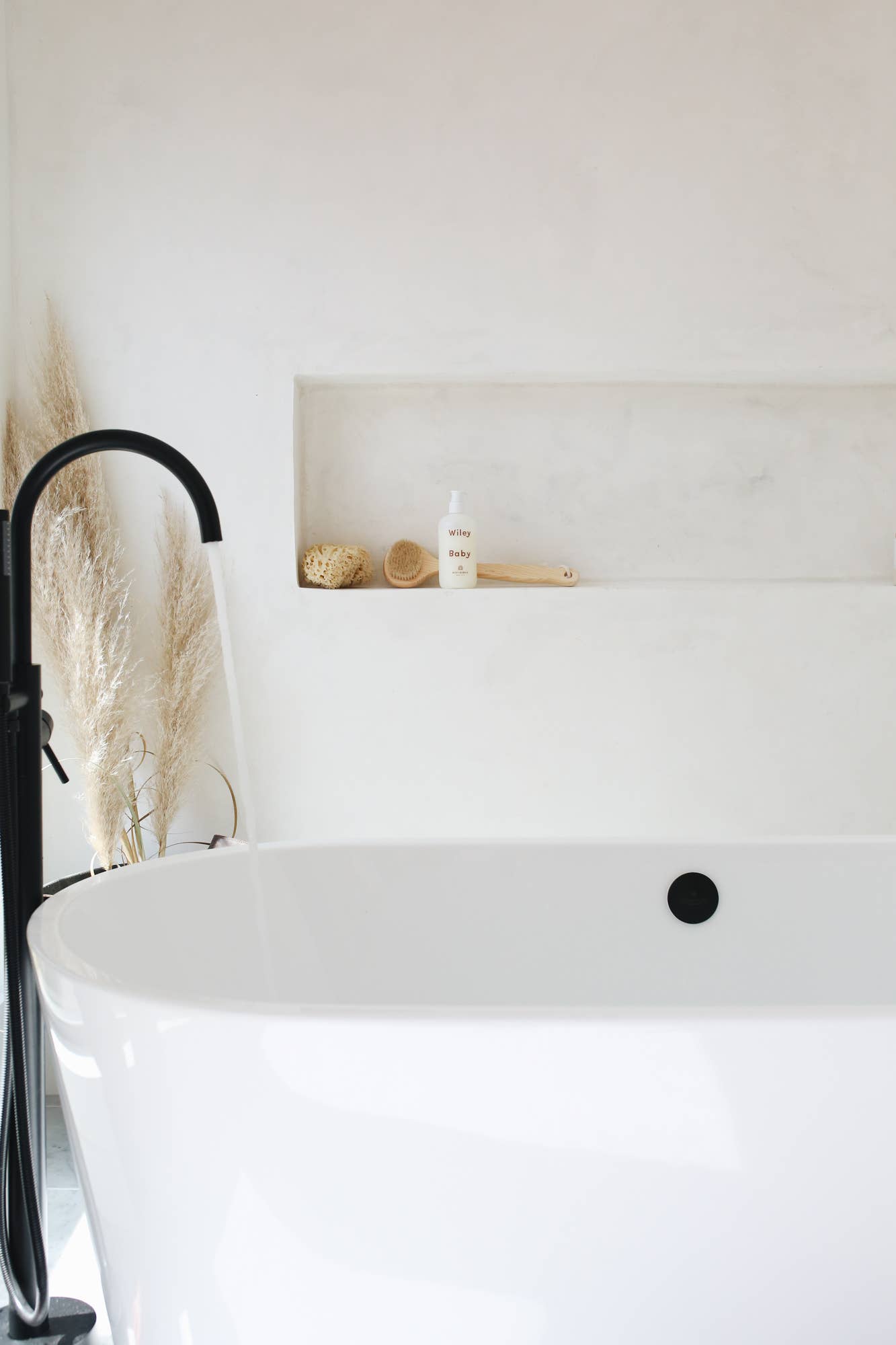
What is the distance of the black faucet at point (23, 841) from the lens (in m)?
1.17

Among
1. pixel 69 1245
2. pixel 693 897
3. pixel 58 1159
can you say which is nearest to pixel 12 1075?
pixel 69 1245

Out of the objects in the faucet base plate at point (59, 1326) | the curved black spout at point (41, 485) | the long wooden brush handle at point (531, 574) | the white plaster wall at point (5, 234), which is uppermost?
the white plaster wall at point (5, 234)

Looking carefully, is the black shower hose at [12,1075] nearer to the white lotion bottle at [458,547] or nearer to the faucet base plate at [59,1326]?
the faucet base plate at [59,1326]

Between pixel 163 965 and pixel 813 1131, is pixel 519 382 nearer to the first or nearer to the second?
pixel 163 965

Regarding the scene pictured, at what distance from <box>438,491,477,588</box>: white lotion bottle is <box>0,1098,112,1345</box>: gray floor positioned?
4.36ft

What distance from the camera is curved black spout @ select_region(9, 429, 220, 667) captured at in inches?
47.4

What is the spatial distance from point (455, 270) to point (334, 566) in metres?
0.67

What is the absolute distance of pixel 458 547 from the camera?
7.09 feet

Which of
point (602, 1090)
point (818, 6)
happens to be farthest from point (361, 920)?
point (818, 6)

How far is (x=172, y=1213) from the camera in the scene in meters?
0.96

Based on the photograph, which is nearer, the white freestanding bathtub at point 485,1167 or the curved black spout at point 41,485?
the white freestanding bathtub at point 485,1167

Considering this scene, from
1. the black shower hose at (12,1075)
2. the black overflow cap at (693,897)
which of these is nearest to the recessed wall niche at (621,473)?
the black overflow cap at (693,897)

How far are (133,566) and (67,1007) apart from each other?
132 cm

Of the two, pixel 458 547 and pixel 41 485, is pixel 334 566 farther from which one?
pixel 41 485
